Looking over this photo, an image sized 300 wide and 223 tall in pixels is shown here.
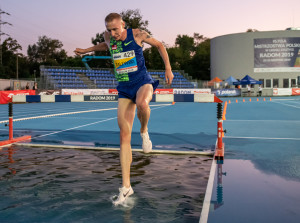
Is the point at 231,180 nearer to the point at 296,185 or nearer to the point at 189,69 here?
the point at 296,185

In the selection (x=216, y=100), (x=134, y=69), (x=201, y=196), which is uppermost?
(x=134, y=69)

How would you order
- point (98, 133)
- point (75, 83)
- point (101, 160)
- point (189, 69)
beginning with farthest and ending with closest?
1. point (189, 69)
2. point (75, 83)
3. point (98, 133)
4. point (101, 160)

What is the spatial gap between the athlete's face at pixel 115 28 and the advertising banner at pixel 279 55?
57737 millimetres

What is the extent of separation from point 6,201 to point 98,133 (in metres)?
5.92

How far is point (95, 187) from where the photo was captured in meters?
4.13

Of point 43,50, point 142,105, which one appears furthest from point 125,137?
point 43,50

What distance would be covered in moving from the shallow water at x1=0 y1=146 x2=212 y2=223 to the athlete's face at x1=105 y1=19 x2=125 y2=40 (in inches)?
70.5

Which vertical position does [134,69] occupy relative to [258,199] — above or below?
above

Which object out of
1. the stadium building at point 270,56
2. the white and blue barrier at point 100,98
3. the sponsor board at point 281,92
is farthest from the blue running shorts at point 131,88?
the stadium building at point 270,56

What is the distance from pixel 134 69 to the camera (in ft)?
13.0

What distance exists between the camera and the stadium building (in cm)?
5725

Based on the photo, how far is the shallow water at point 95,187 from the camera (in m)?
3.20

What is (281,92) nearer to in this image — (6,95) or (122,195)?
(6,95)

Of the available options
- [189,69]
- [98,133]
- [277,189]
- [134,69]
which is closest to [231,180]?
[277,189]
